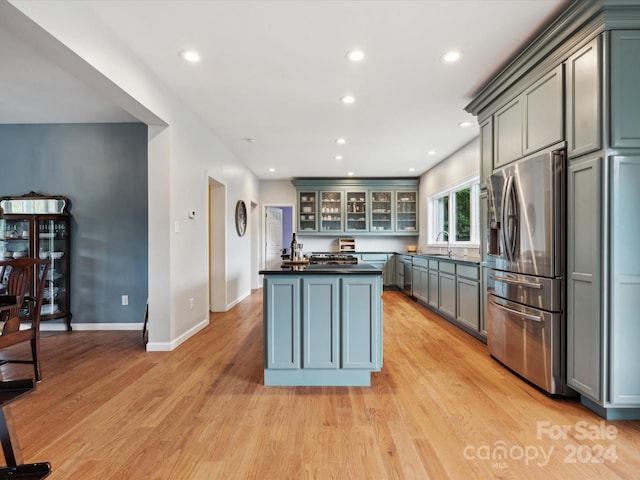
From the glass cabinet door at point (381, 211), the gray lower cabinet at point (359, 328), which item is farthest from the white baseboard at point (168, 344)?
the glass cabinet door at point (381, 211)

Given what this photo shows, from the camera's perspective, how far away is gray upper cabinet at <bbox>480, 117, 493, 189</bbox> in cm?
310

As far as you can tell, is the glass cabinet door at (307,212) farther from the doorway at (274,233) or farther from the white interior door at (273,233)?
the white interior door at (273,233)

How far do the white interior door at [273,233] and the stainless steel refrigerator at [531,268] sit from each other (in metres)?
5.34

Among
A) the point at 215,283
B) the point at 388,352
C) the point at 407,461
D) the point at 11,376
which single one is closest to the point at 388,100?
the point at 388,352

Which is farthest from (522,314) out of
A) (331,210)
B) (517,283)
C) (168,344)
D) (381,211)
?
(331,210)

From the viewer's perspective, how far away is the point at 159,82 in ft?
9.77

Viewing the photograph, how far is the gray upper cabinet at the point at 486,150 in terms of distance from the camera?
3096mm

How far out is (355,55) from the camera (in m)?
2.56

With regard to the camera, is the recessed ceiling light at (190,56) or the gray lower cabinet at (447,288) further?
the gray lower cabinet at (447,288)

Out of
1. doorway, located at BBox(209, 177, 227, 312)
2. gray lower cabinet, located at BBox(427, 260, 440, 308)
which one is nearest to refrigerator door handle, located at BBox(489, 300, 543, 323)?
gray lower cabinet, located at BBox(427, 260, 440, 308)

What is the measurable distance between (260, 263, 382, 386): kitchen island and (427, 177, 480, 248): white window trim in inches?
122

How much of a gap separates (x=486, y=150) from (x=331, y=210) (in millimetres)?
4475

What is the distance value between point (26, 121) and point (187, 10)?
325cm

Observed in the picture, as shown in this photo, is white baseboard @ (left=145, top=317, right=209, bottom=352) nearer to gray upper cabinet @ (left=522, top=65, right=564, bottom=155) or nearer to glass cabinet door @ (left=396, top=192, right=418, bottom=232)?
gray upper cabinet @ (left=522, top=65, right=564, bottom=155)
